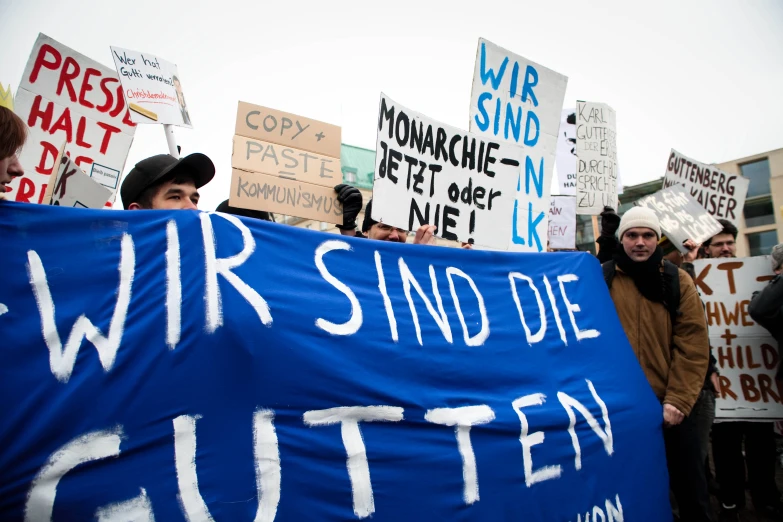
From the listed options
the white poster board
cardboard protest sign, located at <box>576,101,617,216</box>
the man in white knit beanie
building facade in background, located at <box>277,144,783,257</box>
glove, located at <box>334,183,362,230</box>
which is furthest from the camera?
building facade in background, located at <box>277,144,783,257</box>

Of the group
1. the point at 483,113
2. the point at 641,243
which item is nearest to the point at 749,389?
the point at 641,243

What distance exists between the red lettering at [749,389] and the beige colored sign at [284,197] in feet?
10.4

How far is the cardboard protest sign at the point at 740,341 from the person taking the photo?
12.3 feet

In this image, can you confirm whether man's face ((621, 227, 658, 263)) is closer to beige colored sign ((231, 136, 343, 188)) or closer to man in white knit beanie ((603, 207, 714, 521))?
man in white knit beanie ((603, 207, 714, 521))

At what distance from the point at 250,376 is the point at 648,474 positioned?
6.64 ft

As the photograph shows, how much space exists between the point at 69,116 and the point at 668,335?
13.6 ft

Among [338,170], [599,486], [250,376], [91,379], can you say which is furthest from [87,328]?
[338,170]

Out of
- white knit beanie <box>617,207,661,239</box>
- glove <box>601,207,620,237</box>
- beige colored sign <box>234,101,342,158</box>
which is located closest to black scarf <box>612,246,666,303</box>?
white knit beanie <box>617,207,661,239</box>

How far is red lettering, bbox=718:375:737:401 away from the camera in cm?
382

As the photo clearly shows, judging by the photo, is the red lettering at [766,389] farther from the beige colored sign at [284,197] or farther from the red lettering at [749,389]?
the beige colored sign at [284,197]

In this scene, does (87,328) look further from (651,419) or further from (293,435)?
(651,419)

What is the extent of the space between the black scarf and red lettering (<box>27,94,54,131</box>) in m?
3.85

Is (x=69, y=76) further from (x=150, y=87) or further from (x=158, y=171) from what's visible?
(x=158, y=171)

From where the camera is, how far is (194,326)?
5.19 feet
